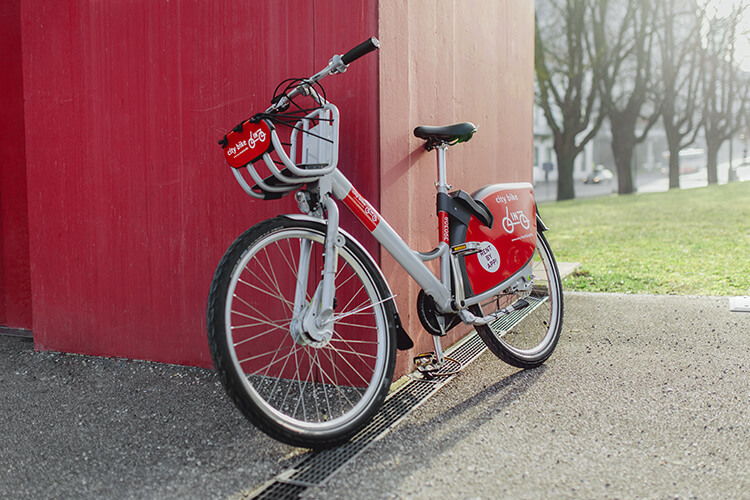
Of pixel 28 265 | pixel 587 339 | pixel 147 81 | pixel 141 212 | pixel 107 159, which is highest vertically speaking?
pixel 147 81

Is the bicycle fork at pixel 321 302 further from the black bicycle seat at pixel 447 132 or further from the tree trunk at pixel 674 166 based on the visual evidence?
the tree trunk at pixel 674 166

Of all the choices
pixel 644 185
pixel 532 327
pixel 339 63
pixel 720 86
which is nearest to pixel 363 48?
pixel 339 63

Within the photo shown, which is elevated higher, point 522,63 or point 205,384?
point 522,63

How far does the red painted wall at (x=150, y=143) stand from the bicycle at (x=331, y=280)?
225 mm

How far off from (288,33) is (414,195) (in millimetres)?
1025

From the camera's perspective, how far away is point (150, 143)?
3.74 m

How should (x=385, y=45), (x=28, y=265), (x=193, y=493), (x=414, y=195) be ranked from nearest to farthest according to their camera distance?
(x=193, y=493) < (x=385, y=45) < (x=414, y=195) < (x=28, y=265)

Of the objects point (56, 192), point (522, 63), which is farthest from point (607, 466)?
point (522, 63)

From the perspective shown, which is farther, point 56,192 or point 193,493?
point 56,192

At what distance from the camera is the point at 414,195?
360cm

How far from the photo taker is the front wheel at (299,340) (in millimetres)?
2371

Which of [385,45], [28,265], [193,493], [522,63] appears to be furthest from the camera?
[522,63]

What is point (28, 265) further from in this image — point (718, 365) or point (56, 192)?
point (718, 365)

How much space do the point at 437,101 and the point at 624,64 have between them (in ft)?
83.6
